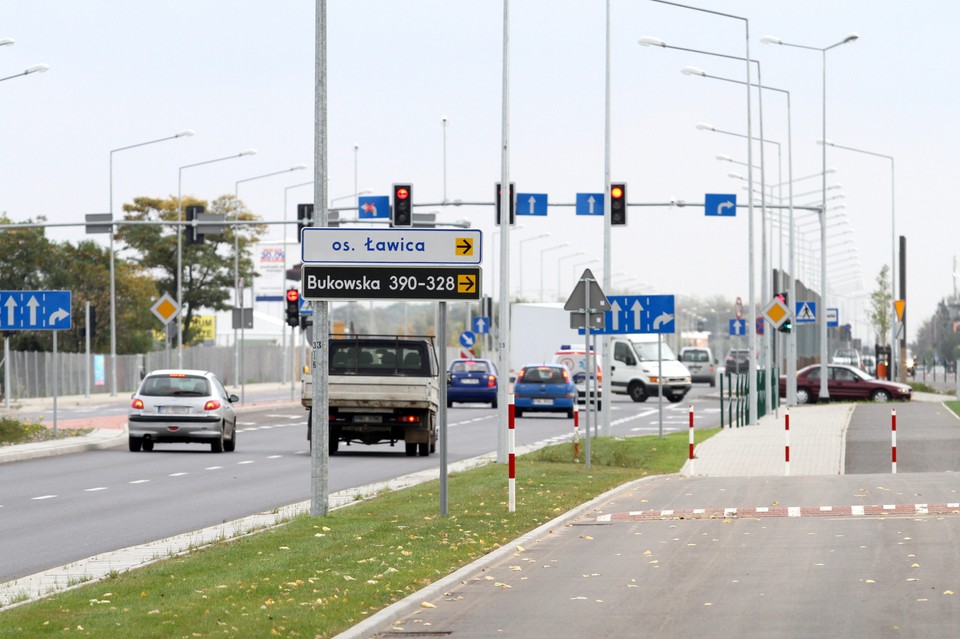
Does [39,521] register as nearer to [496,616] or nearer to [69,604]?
[69,604]

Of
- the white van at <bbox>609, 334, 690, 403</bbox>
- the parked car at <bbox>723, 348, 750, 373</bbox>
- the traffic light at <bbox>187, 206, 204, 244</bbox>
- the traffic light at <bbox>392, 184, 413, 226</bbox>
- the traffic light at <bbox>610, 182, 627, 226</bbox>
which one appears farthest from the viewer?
the parked car at <bbox>723, 348, 750, 373</bbox>

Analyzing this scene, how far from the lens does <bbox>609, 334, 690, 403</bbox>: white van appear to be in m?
63.3

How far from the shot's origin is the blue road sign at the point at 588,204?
1976 inches

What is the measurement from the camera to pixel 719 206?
170ft

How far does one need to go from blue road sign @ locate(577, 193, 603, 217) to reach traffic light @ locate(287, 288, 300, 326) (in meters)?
10.5

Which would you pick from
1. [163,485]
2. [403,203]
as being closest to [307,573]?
[163,485]

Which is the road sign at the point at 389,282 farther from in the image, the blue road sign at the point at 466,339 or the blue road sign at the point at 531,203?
the blue road sign at the point at 466,339

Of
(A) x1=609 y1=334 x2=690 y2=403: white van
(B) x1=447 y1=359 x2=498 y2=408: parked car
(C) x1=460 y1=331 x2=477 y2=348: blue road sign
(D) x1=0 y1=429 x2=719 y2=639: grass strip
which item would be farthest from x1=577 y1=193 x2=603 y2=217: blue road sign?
(D) x1=0 y1=429 x2=719 y2=639: grass strip

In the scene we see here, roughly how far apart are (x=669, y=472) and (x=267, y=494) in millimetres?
7141

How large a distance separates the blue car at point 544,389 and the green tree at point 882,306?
163ft

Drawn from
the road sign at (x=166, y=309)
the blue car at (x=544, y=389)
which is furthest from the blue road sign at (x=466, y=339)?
the road sign at (x=166, y=309)

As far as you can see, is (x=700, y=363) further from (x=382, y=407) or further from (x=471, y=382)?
(x=382, y=407)

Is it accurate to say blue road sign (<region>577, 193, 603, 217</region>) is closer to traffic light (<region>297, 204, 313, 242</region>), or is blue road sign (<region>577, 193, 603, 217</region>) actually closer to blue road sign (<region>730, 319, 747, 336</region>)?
traffic light (<region>297, 204, 313, 242</region>)

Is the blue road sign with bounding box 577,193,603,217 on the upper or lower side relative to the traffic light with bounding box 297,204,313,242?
upper
